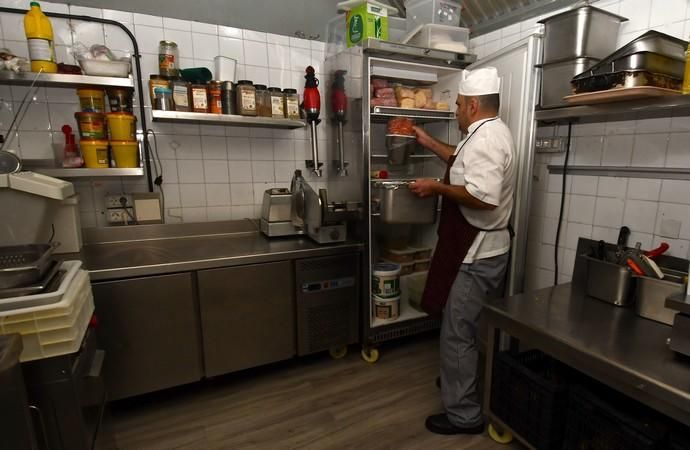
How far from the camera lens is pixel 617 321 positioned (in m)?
1.40

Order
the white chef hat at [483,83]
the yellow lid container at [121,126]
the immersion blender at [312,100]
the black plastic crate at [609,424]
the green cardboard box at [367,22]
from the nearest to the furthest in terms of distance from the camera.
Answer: the black plastic crate at [609,424], the white chef hat at [483,83], the yellow lid container at [121,126], the green cardboard box at [367,22], the immersion blender at [312,100]

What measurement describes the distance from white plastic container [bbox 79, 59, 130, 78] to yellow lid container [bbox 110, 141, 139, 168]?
0.32 metres

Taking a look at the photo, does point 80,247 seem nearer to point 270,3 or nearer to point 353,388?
point 353,388

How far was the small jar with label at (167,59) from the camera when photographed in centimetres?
198

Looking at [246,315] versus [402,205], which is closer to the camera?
[246,315]

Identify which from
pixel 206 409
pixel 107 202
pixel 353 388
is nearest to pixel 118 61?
pixel 107 202

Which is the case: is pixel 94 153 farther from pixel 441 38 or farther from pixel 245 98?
pixel 441 38

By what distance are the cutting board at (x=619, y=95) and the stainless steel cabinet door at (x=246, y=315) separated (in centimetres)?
148

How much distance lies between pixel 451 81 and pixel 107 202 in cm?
211

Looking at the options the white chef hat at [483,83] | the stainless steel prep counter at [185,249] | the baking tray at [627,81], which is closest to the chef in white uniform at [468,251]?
the white chef hat at [483,83]

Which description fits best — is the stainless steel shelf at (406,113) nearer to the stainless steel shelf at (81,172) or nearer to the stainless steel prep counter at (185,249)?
the stainless steel prep counter at (185,249)

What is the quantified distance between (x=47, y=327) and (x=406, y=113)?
1.86 metres

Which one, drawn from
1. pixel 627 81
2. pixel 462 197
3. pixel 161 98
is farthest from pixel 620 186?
pixel 161 98

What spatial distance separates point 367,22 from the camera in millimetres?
2029
